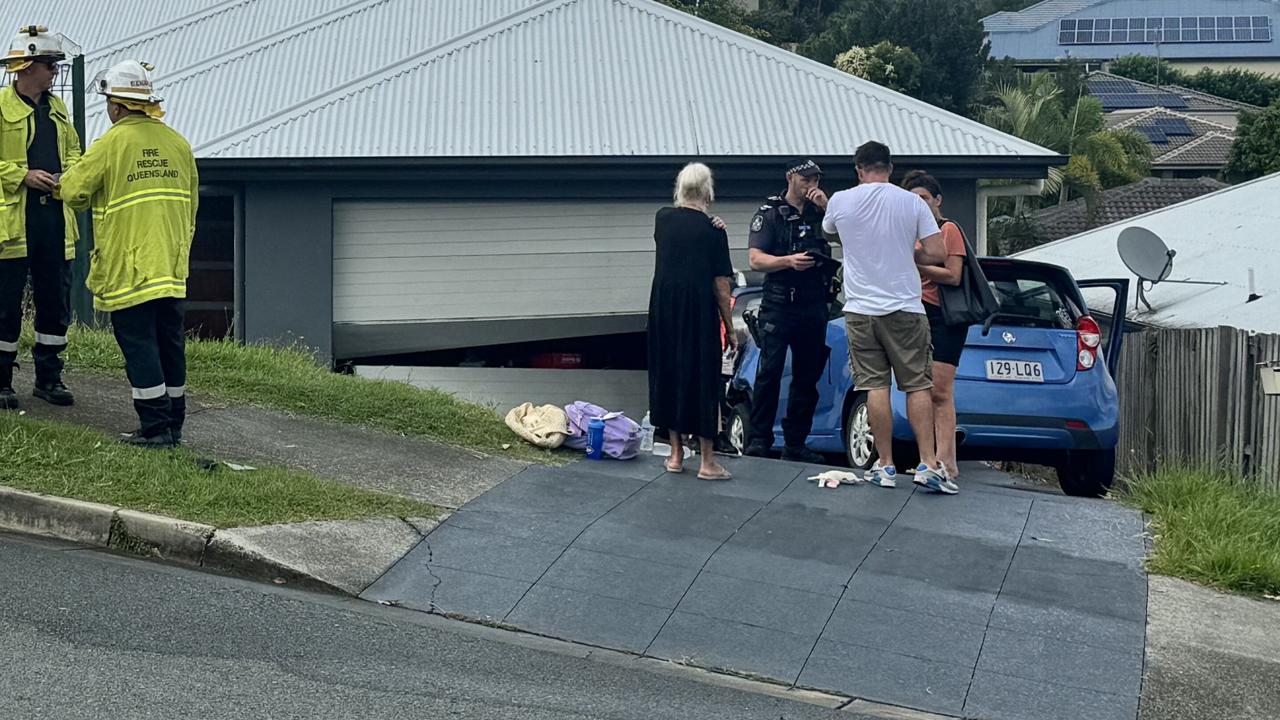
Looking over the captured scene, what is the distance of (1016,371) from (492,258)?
6.47 metres

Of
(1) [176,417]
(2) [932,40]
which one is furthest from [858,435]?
(2) [932,40]

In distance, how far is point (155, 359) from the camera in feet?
26.2

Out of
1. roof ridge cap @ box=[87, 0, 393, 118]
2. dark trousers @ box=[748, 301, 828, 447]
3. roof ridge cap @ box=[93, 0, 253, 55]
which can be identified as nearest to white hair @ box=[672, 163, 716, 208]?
dark trousers @ box=[748, 301, 828, 447]

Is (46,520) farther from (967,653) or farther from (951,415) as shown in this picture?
(951,415)

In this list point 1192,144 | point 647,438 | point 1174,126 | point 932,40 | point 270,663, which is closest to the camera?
point 270,663

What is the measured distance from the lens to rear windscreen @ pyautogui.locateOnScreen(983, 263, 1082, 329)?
975cm

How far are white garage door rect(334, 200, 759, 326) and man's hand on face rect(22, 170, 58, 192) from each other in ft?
21.0

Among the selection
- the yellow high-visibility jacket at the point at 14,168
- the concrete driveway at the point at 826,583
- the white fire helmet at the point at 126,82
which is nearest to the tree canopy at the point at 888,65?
the concrete driveway at the point at 826,583

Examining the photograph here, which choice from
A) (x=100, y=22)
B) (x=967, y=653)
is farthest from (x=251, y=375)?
(x=100, y=22)

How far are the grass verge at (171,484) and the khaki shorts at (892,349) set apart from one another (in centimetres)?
251

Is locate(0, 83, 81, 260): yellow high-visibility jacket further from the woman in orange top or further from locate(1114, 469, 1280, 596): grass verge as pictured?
locate(1114, 469, 1280, 596): grass verge

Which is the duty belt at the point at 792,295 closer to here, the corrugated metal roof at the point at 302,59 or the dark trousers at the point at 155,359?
the dark trousers at the point at 155,359

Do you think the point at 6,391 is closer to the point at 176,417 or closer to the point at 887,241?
the point at 176,417

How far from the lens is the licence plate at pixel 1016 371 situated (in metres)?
9.57
